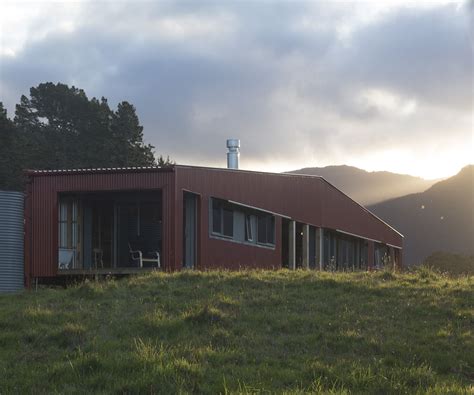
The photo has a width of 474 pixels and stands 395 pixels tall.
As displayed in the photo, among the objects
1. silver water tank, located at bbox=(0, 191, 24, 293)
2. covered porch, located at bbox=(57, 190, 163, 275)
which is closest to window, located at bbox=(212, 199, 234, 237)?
covered porch, located at bbox=(57, 190, 163, 275)

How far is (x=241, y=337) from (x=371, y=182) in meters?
95.7

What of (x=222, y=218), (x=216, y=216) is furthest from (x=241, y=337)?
(x=222, y=218)

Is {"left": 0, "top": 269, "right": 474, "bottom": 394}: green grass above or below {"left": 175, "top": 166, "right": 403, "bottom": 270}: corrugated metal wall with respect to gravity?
below

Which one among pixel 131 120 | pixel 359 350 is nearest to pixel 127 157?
pixel 131 120

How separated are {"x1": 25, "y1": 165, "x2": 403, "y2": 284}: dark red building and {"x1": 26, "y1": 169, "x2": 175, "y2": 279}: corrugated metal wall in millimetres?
26

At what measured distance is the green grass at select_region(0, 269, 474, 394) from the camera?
704 centimetres

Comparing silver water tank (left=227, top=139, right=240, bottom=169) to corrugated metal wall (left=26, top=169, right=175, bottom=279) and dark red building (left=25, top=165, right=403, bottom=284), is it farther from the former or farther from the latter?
corrugated metal wall (left=26, top=169, right=175, bottom=279)

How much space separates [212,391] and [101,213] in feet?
50.1

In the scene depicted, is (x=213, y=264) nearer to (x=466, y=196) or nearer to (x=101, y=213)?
(x=101, y=213)

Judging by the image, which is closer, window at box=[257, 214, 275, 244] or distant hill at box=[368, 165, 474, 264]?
window at box=[257, 214, 275, 244]

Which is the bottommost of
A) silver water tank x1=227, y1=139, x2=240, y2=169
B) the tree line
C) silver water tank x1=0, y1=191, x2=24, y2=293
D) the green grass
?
the green grass

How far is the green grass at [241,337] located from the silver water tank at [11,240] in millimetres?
5080

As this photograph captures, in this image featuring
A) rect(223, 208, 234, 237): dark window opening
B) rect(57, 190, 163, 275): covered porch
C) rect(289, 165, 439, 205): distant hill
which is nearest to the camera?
rect(223, 208, 234, 237): dark window opening

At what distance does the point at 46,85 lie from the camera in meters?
62.0
